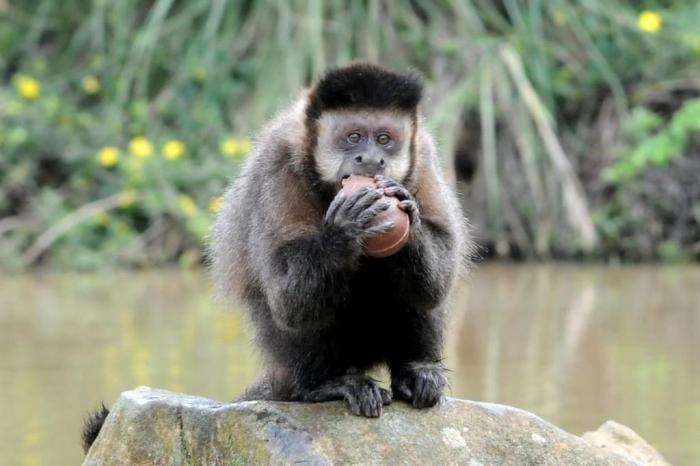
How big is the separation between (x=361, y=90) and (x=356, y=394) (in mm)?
1165

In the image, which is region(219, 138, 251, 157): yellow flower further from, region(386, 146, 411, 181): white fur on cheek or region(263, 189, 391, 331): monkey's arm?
region(263, 189, 391, 331): monkey's arm

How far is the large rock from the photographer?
4508 mm

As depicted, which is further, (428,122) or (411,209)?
(428,122)

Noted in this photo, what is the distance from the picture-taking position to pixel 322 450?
14.7 ft

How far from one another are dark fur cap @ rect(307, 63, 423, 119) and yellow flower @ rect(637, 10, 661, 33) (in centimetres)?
771

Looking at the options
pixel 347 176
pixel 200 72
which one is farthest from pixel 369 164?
pixel 200 72

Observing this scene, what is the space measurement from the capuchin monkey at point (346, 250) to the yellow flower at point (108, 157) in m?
6.83

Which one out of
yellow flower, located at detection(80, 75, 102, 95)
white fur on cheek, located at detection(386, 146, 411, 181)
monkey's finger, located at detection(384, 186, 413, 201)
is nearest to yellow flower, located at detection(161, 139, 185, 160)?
yellow flower, located at detection(80, 75, 102, 95)

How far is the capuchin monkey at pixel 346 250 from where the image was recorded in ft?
15.5

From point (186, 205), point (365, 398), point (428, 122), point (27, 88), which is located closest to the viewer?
point (365, 398)

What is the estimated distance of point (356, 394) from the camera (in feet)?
15.8

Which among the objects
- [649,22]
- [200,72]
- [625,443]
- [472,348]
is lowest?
[472,348]

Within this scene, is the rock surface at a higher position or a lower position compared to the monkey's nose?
lower

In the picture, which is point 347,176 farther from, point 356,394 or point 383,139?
point 356,394
